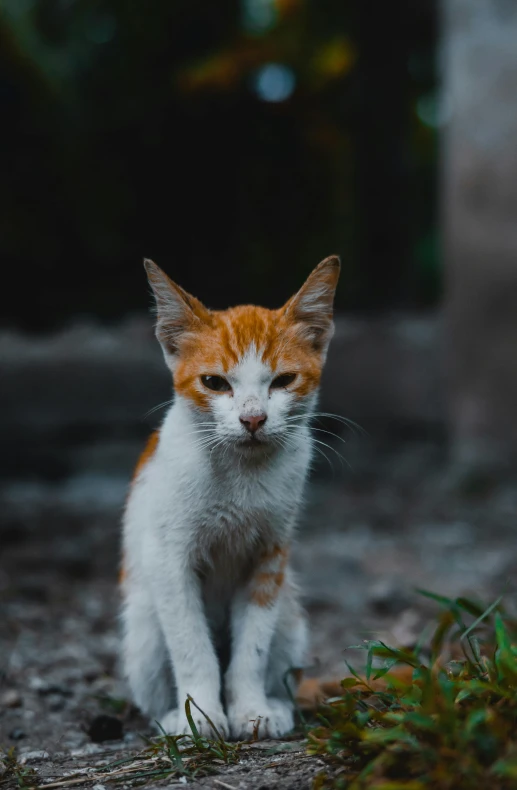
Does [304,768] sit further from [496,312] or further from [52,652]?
[496,312]

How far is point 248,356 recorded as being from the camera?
228cm

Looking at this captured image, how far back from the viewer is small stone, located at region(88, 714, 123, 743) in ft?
8.50

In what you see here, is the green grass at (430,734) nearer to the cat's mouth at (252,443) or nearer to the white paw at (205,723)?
the white paw at (205,723)

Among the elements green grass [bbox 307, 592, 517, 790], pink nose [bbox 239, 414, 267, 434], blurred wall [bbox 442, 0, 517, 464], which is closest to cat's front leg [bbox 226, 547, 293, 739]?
green grass [bbox 307, 592, 517, 790]

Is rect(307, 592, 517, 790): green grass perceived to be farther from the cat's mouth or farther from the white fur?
the cat's mouth

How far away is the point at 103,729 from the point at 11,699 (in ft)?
1.44

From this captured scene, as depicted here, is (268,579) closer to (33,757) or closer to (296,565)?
(33,757)

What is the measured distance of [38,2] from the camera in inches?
270

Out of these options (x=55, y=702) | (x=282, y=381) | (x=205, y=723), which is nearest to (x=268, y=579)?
(x=205, y=723)

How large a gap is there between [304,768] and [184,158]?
5.73m

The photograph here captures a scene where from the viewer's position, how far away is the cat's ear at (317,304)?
2355mm

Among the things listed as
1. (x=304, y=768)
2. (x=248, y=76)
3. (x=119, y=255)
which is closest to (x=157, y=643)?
(x=304, y=768)

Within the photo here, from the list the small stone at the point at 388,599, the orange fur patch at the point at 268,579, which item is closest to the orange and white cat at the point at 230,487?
the orange fur patch at the point at 268,579

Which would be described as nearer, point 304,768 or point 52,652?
point 304,768
